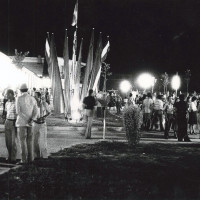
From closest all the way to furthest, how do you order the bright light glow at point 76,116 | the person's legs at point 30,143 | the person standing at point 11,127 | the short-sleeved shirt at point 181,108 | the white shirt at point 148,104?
the person's legs at point 30,143, the person standing at point 11,127, the short-sleeved shirt at point 181,108, the white shirt at point 148,104, the bright light glow at point 76,116

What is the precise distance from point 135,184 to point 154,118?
12363 mm

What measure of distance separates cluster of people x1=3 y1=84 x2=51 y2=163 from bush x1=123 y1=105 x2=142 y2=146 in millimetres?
2939

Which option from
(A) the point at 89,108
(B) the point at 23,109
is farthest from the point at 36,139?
(A) the point at 89,108

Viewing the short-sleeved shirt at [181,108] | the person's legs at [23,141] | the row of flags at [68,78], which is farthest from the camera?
the row of flags at [68,78]

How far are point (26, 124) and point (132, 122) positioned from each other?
13.1 feet

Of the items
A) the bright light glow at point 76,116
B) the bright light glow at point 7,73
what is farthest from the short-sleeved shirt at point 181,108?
the bright light glow at point 7,73

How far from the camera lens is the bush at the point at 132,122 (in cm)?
1204

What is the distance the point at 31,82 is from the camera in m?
42.4

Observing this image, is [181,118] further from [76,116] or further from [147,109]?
[76,116]

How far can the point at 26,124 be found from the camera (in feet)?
29.5

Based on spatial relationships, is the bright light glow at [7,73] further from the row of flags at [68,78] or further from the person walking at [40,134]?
the person walking at [40,134]

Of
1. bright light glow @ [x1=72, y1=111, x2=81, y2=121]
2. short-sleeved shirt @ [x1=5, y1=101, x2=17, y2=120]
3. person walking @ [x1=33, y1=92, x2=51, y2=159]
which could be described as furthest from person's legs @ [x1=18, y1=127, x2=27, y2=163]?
bright light glow @ [x1=72, y1=111, x2=81, y2=121]

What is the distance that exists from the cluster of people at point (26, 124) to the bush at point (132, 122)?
2939 millimetres

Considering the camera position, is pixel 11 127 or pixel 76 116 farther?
pixel 76 116
